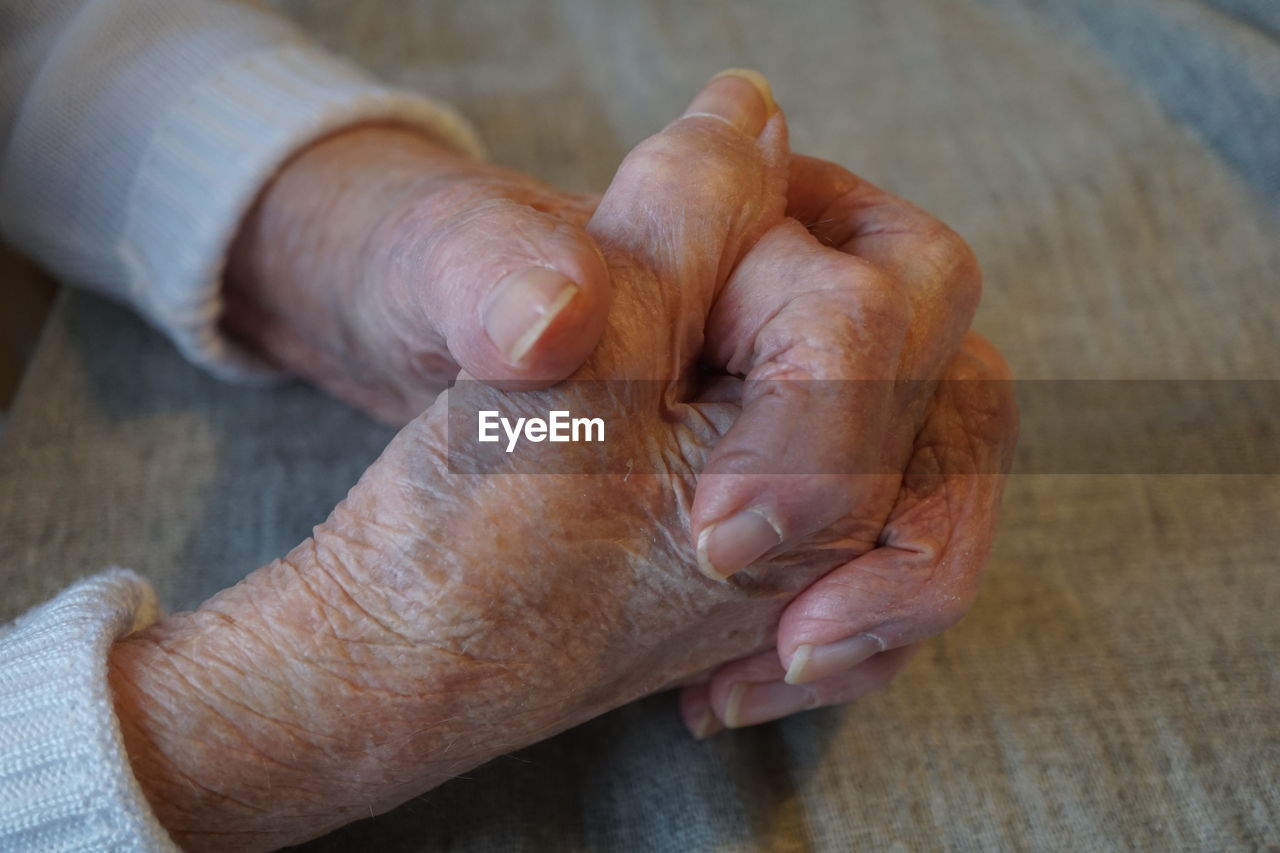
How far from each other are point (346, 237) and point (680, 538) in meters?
0.45

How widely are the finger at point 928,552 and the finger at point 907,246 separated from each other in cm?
5

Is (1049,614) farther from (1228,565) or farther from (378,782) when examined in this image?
(378,782)

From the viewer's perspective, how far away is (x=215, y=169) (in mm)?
925

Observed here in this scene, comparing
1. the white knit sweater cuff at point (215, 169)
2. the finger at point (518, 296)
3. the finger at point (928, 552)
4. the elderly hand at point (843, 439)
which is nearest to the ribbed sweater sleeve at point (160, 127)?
the white knit sweater cuff at point (215, 169)

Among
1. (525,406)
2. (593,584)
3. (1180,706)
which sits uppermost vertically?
(525,406)

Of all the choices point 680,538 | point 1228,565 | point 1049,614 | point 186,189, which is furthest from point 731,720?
point 186,189

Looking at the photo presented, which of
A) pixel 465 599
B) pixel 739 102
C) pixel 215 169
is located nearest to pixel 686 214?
pixel 739 102

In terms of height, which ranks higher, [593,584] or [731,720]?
[593,584]

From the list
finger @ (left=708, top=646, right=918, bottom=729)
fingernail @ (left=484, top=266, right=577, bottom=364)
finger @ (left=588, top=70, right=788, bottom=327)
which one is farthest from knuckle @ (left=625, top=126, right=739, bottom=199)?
finger @ (left=708, top=646, right=918, bottom=729)

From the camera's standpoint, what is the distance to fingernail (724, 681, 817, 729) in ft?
2.46

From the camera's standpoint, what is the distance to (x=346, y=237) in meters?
0.89

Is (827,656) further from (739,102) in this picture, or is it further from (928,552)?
(739,102)

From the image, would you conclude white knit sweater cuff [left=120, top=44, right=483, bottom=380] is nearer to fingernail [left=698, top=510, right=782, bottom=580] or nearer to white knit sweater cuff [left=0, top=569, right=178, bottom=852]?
white knit sweater cuff [left=0, top=569, right=178, bottom=852]

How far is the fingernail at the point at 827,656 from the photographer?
26.1 inches
